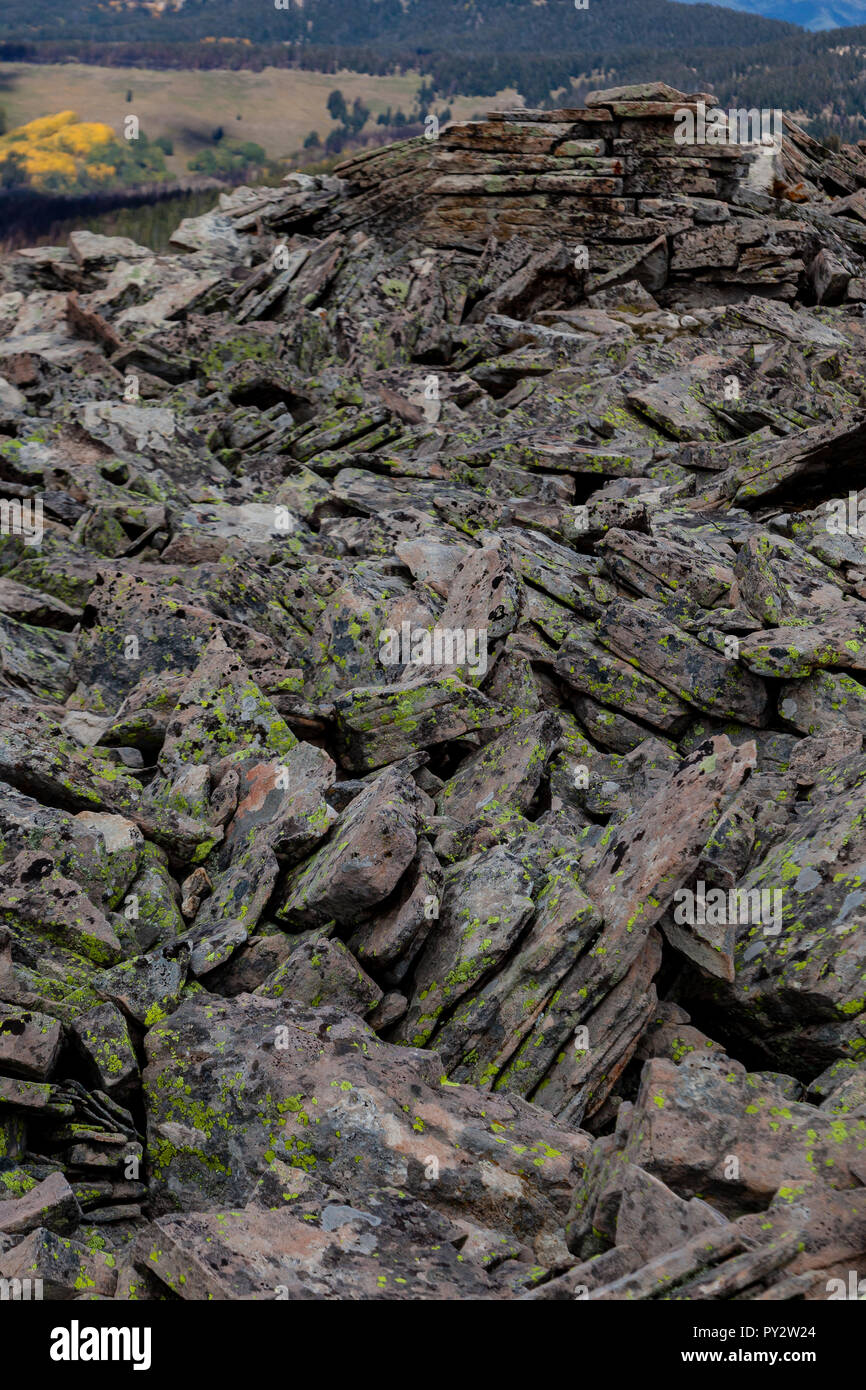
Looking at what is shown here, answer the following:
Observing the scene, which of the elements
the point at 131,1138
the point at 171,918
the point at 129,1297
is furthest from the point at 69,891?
the point at 129,1297

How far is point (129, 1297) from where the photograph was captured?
9312 millimetres

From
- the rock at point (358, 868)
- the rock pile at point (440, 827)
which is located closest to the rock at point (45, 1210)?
the rock pile at point (440, 827)

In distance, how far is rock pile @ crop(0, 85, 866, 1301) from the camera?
10.3 metres

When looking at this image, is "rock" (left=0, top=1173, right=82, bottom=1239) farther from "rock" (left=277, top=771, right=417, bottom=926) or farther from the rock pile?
"rock" (left=277, top=771, right=417, bottom=926)

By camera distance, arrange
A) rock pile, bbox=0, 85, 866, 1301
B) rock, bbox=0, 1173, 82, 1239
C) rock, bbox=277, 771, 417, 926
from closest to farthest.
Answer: rock, bbox=0, 1173, 82, 1239 → rock pile, bbox=0, 85, 866, 1301 → rock, bbox=277, 771, 417, 926

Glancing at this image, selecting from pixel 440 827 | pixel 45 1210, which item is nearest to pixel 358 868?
pixel 440 827

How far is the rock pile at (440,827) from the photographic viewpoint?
33.9 feet

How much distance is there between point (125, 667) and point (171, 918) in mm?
7595

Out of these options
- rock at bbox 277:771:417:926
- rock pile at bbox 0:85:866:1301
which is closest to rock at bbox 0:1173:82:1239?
rock pile at bbox 0:85:866:1301

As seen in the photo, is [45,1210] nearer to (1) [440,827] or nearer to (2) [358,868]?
(2) [358,868]

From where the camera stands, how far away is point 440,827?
51.8 ft

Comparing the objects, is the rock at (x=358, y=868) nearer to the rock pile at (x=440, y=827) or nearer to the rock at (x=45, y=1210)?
the rock pile at (x=440, y=827)

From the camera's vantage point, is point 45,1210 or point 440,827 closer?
point 45,1210

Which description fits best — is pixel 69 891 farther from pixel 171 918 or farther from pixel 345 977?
pixel 345 977
